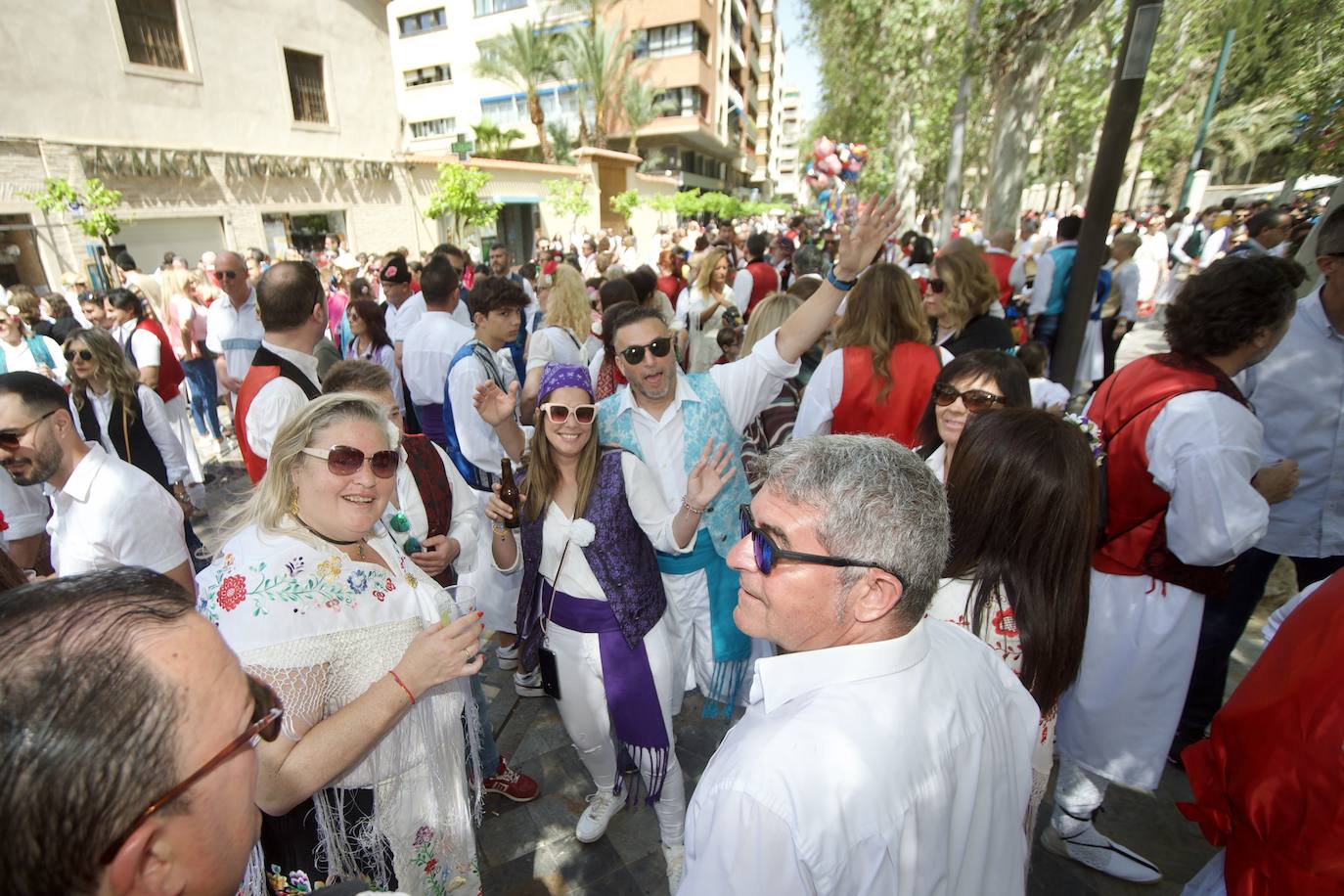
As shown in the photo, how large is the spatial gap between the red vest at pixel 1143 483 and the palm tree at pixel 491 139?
2899cm

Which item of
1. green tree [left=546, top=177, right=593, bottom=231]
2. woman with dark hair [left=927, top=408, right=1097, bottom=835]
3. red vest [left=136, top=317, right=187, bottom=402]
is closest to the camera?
woman with dark hair [left=927, top=408, right=1097, bottom=835]

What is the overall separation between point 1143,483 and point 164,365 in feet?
23.6

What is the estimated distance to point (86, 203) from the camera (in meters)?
11.7

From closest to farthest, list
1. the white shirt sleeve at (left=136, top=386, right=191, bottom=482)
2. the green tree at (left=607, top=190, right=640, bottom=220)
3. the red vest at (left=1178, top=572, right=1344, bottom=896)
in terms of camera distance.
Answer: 1. the red vest at (left=1178, top=572, right=1344, bottom=896)
2. the white shirt sleeve at (left=136, top=386, right=191, bottom=482)
3. the green tree at (left=607, top=190, right=640, bottom=220)

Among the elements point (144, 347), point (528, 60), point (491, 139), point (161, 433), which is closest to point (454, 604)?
point (161, 433)

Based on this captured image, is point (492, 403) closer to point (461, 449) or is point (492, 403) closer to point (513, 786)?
point (461, 449)

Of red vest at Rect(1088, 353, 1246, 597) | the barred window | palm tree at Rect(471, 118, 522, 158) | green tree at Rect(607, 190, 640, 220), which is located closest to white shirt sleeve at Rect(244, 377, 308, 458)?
red vest at Rect(1088, 353, 1246, 597)

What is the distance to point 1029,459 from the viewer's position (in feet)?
5.49

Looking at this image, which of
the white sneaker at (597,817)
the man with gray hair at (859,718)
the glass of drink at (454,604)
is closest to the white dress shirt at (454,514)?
the glass of drink at (454,604)

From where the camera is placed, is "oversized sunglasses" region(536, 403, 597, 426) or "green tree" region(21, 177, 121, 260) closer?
"oversized sunglasses" region(536, 403, 597, 426)

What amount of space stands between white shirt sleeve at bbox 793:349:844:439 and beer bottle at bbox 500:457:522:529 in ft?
4.89

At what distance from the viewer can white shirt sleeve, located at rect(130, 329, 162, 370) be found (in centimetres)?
530

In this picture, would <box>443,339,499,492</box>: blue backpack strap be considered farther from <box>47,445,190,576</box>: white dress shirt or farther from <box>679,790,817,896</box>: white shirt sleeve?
<box>679,790,817,896</box>: white shirt sleeve

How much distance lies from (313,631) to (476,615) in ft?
1.28
